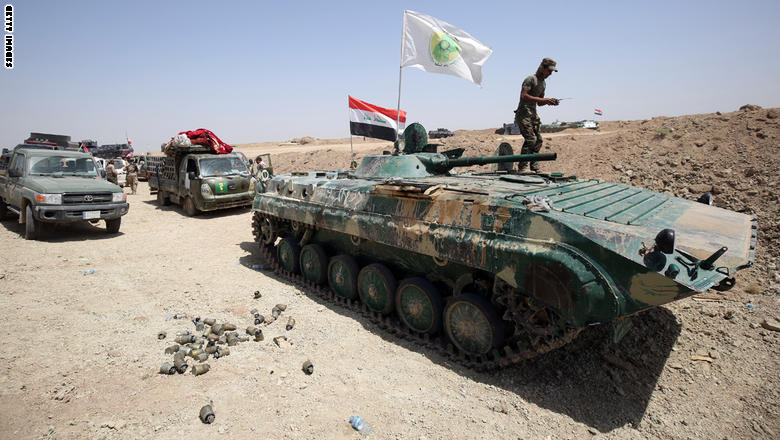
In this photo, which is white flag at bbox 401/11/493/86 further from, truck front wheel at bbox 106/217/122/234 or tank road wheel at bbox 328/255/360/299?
truck front wheel at bbox 106/217/122/234

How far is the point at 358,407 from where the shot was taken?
3.69 meters

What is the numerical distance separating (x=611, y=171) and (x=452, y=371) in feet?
30.6

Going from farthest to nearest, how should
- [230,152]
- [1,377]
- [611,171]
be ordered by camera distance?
1. [230,152]
2. [611,171]
3. [1,377]

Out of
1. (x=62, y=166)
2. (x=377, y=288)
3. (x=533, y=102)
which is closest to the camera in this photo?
(x=377, y=288)

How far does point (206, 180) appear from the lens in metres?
12.5

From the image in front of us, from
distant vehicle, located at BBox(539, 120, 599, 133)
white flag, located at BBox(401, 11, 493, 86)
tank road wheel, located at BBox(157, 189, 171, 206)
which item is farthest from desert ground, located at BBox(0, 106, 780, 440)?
distant vehicle, located at BBox(539, 120, 599, 133)

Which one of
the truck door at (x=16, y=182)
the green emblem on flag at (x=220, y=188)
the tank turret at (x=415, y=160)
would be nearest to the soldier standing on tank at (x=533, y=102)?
the tank turret at (x=415, y=160)

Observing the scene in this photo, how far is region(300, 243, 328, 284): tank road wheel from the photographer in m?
6.37

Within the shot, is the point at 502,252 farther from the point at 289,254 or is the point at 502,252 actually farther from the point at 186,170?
the point at 186,170

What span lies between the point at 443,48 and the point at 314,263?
18.2ft

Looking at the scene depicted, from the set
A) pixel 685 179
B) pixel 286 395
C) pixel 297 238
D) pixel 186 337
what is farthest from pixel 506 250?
pixel 685 179

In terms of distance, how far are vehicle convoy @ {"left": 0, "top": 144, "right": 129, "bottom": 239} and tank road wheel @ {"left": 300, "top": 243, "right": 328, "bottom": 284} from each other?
598 cm

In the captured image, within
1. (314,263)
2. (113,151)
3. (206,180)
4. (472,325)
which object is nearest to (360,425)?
(472,325)

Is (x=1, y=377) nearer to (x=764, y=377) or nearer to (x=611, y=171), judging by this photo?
(x=764, y=377)
